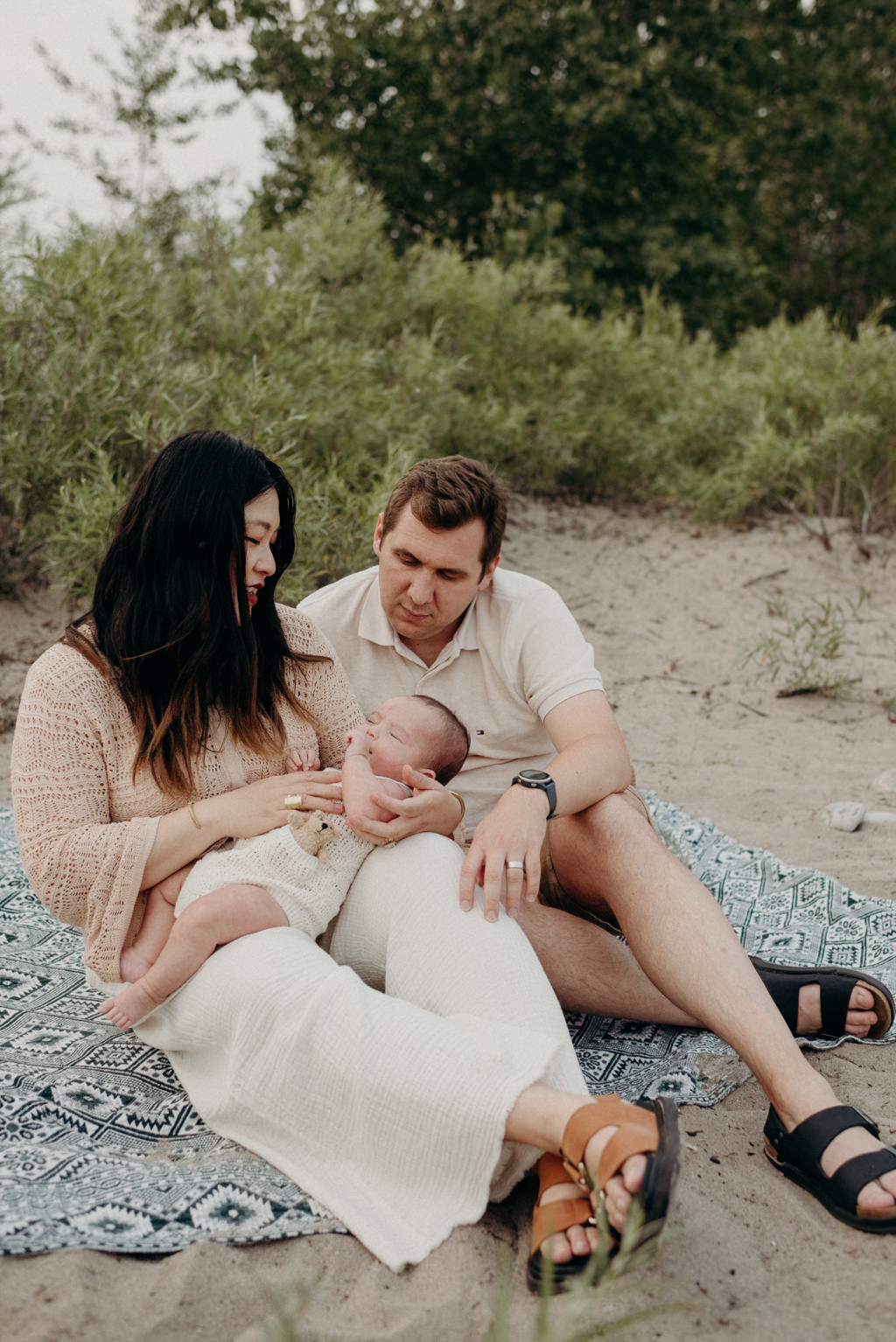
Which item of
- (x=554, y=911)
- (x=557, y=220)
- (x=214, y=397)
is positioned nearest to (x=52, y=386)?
(x=214, y=397)

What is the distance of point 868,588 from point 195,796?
5.51 meters

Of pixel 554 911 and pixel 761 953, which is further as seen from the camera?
pixel 761 953

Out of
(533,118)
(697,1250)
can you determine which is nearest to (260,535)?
(697,1250)

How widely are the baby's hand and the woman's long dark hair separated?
0.22m

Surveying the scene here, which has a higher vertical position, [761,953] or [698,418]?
[698,418]

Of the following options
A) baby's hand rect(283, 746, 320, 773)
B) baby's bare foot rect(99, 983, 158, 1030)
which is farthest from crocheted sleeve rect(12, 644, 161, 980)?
baby's hand rect(283, 746, 320, 773)

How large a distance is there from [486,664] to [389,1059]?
4.45 feet

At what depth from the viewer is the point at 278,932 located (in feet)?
7.19

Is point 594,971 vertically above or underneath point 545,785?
underneath

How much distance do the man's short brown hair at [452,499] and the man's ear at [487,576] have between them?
17 millimetres

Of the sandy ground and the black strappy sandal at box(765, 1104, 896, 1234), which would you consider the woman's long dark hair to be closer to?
the sandy ground

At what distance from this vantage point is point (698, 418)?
7852 mm

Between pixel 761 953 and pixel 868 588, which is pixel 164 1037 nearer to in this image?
pixel 761 953

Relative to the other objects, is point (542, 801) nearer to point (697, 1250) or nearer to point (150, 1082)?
point (697, 1250)
